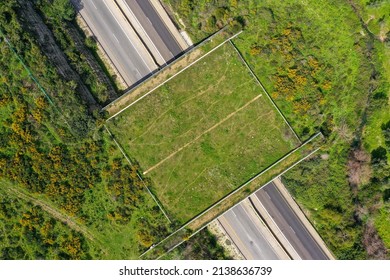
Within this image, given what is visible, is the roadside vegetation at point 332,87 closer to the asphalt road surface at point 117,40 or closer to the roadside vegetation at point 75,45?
the asphalt road surface at point 117,40

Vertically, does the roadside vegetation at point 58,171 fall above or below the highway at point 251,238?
above

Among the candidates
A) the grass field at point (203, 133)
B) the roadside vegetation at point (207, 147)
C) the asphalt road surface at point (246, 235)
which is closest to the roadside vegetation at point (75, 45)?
the roadside vegetation at point (207, 147)

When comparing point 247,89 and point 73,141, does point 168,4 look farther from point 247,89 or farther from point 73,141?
point 73,141

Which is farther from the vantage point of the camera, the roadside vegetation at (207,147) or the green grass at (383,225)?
the green grass at (383,225)

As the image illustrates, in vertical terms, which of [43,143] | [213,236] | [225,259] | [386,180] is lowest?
[386,180]

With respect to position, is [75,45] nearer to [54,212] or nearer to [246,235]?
[54,212]

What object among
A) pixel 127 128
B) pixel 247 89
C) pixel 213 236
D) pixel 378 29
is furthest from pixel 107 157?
pixel 378 29

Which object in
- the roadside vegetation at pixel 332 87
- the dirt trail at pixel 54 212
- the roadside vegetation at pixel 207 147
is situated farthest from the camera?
the roadside vegetation at pixel 332 87
